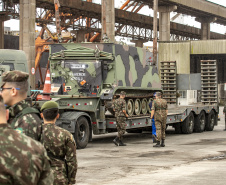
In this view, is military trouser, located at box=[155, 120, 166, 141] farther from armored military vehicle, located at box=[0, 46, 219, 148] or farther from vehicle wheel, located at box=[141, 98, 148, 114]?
vehicle wheel, located at box=[141, 98, 148, 114]

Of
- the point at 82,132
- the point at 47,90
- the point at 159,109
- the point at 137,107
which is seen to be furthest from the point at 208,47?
the point at 82,132

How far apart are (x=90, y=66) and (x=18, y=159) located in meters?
15.4

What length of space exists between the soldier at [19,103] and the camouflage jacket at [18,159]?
99 centimetres

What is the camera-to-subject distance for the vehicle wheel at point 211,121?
25427mm

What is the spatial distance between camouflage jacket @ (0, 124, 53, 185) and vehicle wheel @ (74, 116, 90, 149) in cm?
1301

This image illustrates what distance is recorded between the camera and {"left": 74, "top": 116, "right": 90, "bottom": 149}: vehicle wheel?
1656cm

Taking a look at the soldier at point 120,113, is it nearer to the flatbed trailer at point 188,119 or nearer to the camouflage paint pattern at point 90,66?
the flatbed trailer at point 188,119

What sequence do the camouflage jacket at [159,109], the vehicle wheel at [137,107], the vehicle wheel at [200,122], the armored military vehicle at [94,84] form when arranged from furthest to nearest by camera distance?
the vehicle wheel at [200,122] → the vehicle wheel at [137,107] → the camouflage jacket at [159,109] → the armored military vehicle at [94,84]

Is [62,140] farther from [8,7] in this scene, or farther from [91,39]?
[91,39]

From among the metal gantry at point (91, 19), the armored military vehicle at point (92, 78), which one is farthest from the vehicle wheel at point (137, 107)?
the metal gantry at point (91, 19)

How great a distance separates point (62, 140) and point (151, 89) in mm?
16225

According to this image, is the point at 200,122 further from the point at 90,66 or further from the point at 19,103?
the point at 19,103

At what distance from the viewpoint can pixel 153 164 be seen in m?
12.8

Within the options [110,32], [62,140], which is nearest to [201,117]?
[62,140]
